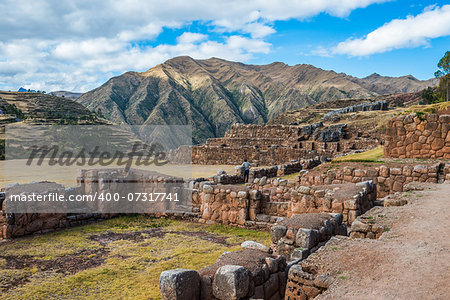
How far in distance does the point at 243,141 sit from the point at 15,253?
29.7 metres

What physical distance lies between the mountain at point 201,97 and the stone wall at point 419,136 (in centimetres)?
9237

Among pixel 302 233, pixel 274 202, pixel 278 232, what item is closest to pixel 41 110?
pixel 274 202

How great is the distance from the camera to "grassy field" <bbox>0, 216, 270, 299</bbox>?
6684 millimetres

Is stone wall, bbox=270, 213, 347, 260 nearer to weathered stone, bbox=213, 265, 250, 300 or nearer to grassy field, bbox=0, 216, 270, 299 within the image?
weathered stone, bbox=213, 265, 250, 300

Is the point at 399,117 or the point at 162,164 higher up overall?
the point at 399,117

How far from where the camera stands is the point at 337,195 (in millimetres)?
9492

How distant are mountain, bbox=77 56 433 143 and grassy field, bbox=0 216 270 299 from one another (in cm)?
9566

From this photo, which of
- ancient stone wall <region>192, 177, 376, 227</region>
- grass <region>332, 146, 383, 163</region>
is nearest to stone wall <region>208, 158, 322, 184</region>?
grass <region>332, 146, 383, 163</region>

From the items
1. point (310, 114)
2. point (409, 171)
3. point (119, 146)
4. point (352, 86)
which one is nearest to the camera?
point (409, 171)

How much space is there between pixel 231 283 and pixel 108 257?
5.40 metres

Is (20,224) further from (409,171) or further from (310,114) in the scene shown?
(310,114)

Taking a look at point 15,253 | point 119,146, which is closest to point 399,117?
point 15,253

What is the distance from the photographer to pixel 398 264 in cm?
477

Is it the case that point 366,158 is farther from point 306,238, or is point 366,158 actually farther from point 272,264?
point 272,264
